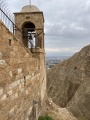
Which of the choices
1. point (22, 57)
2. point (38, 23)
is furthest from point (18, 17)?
point (22, 57)

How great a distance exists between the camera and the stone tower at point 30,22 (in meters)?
10.3

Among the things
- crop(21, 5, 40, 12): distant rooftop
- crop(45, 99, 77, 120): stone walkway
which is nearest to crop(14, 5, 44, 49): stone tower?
crop(21, 5, 40, 12): distant rooftop

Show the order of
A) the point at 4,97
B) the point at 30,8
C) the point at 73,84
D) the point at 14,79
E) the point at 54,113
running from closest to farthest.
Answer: the point at 4,97
the point at 14,79
the point at 30,8
the point at 54,113
the point at 73,84

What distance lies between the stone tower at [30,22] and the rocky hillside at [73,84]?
16229 millimetres

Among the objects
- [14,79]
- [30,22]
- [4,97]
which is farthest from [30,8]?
[4,97]

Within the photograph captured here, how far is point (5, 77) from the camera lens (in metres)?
5.00

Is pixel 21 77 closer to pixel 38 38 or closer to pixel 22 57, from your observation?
pixel 22 57

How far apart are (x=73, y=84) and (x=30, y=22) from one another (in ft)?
88.4

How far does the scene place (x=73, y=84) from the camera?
3616 cm

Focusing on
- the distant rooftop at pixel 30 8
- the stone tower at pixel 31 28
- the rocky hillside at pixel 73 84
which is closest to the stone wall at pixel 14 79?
the stone tower at pixel 31 28

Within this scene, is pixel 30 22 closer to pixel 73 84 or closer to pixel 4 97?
pixel 4 97

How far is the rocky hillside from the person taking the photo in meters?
27.2

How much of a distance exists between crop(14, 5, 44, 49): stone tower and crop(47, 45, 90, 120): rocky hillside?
16229 millimetres

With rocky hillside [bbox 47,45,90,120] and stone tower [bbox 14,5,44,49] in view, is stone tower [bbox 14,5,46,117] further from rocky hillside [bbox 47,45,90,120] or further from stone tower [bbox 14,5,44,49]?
rocky hillside [bbox 47,45,90,120]
